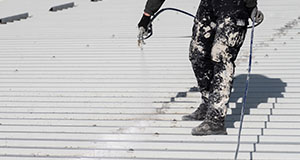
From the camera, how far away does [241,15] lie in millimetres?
3627

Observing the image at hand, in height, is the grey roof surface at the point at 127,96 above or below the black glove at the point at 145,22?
below

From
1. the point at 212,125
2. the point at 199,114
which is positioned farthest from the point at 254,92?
the point at 212,125

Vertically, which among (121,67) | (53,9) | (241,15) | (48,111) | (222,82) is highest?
(241,15)

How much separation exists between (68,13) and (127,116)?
692 centimetres

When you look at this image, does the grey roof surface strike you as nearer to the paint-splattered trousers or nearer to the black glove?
the paint-splattered trousers

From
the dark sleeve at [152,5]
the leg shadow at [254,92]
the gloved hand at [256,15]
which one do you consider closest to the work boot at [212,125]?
the leg shadow at [254,92]

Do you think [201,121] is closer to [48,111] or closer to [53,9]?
[48,111]

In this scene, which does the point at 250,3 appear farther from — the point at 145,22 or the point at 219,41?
the point at 145,22

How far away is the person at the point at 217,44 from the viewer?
3.62m

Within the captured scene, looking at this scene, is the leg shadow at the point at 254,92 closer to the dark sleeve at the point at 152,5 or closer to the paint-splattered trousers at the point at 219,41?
the paint-splattered trousers at the point at 219,41

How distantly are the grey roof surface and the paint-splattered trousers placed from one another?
0.95 ft

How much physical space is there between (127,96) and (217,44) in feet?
4.76

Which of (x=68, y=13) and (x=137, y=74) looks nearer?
(x=137, y=74)

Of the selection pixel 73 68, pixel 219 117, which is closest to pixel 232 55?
pixel 219 117
